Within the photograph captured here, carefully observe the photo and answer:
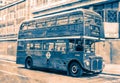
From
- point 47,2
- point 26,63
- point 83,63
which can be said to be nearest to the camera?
point 83,63

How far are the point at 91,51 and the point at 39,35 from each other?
4789 millimetres

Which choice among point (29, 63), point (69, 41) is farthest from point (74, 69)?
point (29, 63)

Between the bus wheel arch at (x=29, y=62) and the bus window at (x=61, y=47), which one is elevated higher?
the bus window at (x=61, y=47)

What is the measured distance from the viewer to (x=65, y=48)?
14.4 meters

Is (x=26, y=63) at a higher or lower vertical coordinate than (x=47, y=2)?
lower

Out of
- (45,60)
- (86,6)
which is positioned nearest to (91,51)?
(45,60)

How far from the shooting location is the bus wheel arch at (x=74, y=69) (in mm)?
13500

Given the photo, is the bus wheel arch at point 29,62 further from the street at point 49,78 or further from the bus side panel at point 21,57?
the street at point 49,78

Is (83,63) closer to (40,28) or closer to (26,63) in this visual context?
(40,28)

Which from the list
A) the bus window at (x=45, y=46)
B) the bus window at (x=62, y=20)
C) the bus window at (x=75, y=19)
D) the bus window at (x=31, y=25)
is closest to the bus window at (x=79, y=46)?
the bus window at (x=75, y=19)

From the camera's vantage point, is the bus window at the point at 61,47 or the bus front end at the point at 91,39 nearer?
the bus front end at the point at 91,39

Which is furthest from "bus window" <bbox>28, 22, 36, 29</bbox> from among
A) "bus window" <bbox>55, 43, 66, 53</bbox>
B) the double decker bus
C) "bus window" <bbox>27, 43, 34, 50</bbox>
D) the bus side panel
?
"bus window" <bbox>55, 43, 66, 53</bbox>

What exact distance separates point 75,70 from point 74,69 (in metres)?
0.12

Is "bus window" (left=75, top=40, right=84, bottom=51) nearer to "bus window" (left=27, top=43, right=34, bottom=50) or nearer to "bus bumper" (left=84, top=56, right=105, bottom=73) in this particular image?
"bus bumper" (left=84, top=56, right=105, bottom=73)
